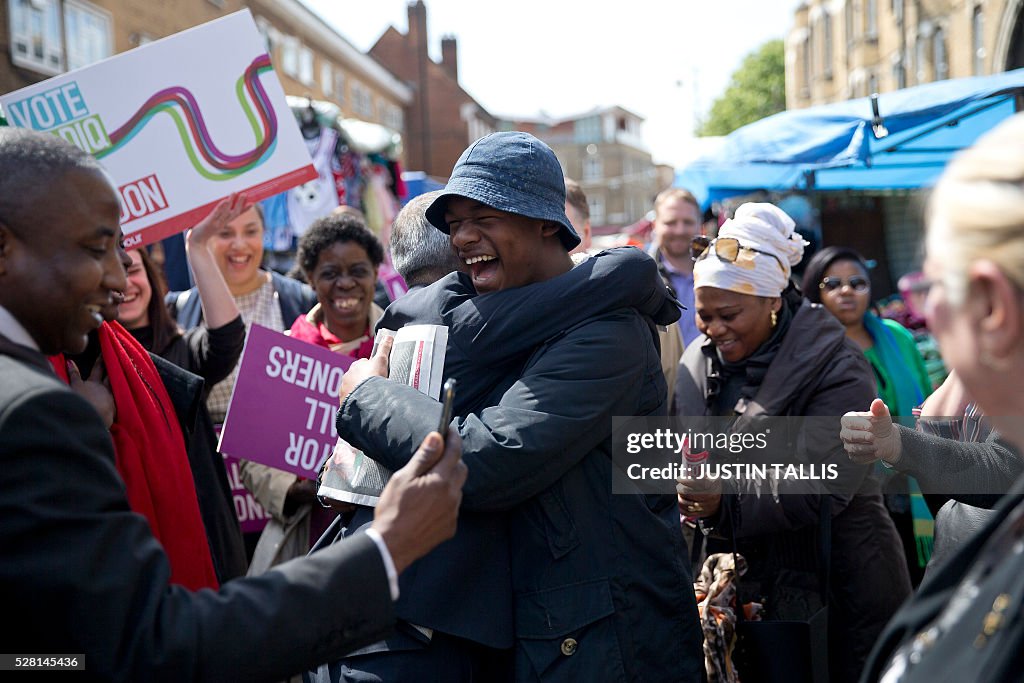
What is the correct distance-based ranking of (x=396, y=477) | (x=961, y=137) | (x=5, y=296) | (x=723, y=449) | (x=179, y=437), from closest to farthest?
(x=5, y=296) < (x=396, y=477) < (x=179, y=437) < (x=723, y=449) < (x=961, y=137)

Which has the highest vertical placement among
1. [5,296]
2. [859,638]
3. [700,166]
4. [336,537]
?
[700,166]

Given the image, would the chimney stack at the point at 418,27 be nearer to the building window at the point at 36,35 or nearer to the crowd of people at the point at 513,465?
the building window at the point at 36,35

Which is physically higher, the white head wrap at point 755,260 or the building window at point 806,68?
the building window at point 806,68

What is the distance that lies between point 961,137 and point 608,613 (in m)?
5.88

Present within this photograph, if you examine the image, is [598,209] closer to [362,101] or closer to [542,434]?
[362,101]

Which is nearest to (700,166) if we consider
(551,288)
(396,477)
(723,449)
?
(723,449)

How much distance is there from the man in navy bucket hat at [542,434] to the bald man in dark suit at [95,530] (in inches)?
13.8

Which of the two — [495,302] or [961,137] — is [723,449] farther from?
[961,137]

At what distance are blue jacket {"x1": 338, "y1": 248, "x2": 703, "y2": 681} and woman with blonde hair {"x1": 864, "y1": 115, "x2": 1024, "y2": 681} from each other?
3.01 ft

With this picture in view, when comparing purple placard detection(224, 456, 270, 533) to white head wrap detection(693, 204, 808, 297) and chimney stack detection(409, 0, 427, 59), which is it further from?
chimney stack detection(409, 0, 427, 59)

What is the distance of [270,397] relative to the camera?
3.57 metres

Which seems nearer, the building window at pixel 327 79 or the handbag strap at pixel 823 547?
the handbag strap at pixel 823 547

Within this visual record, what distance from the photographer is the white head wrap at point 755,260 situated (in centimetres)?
349

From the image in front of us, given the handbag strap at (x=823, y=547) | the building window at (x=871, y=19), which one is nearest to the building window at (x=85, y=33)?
the handbag strap at (x=823, y=547)
